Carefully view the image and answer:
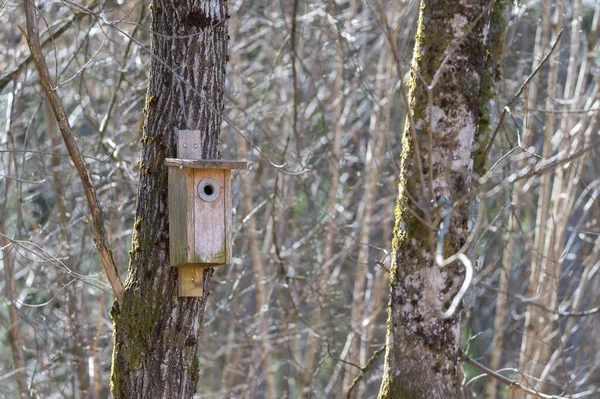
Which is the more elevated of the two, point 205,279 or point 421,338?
point 205,279

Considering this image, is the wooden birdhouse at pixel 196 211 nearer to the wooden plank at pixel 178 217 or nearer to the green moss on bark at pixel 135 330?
the wooden plank at pixel 178 217

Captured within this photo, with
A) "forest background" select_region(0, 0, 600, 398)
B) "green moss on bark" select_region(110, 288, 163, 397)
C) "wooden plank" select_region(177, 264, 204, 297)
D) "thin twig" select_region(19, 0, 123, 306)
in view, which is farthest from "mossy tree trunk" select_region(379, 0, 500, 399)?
"forest background" select_region(0, 0, 600, 398)

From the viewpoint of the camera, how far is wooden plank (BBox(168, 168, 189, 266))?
3031mm

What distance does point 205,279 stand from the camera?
10.5ft

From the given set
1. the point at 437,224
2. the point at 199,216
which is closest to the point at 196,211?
the point at 199,216

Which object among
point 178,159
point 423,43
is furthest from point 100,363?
point 423,43

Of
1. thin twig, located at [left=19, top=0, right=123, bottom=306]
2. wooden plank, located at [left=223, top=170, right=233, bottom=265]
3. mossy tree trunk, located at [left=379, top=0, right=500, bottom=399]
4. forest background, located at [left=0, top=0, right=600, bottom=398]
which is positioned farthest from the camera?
forest background, located at [left=0, top=0, right=600, bottom=398]

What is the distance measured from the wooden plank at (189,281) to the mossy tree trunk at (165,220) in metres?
0.04

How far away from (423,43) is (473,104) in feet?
1.12

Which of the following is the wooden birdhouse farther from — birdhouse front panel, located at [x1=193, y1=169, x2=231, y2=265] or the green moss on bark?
the green moss on bark

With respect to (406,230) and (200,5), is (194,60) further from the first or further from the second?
(406,230)

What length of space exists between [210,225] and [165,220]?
0.19 metres

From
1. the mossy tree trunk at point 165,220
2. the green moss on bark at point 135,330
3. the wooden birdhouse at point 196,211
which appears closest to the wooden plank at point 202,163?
the wooden birdhouse at point 196,211

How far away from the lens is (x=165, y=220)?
3.14m
